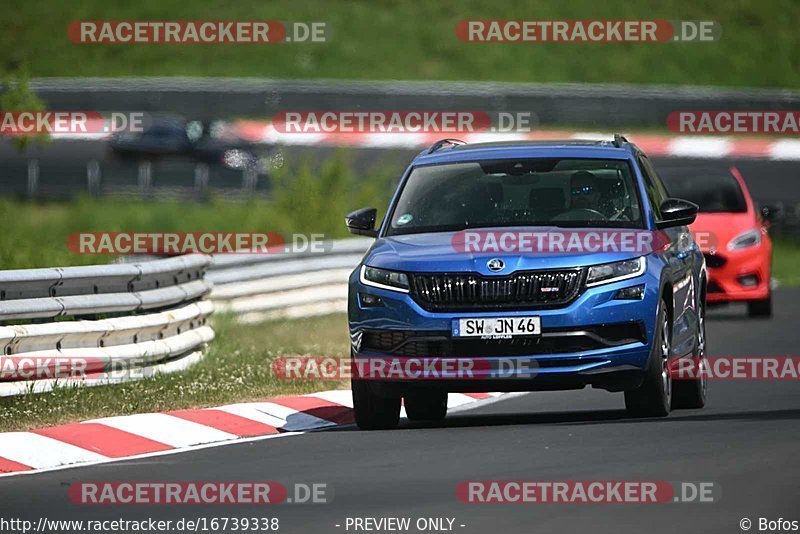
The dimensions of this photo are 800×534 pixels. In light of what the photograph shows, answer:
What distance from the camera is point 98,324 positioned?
1333 cm

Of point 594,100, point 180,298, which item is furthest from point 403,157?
point 180,298

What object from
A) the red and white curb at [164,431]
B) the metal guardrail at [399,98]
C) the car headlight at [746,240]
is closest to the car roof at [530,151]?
the red and white curb at [164,431]

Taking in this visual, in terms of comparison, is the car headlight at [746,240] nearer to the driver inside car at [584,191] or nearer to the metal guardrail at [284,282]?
the metal guardrail at [284,282]

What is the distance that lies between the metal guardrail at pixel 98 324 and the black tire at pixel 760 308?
7.61 m

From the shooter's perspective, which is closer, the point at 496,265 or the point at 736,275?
the point at 496,265

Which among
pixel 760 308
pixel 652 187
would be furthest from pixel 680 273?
pixel 760 308

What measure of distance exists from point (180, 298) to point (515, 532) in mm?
7332

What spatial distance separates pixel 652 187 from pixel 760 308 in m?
8.43

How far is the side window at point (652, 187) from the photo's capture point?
41.3 ft

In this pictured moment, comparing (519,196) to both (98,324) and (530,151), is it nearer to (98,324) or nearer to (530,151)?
(530,151)

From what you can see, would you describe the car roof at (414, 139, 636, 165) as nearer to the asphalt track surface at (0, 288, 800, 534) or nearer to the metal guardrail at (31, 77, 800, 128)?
the asphalt track surface at (0, 288, 800, 534)

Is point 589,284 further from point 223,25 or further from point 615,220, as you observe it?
point 223,25

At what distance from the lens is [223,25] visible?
2051 inches

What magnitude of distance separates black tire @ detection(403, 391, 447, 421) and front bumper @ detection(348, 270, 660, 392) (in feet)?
3.84
